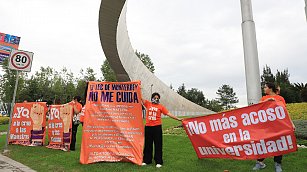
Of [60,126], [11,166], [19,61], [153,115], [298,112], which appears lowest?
[11,166]

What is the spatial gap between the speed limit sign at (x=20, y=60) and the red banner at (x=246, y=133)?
5317mm

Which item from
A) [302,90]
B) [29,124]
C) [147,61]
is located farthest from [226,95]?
[29,124]

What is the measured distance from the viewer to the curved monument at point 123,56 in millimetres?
13427

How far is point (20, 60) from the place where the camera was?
768cm

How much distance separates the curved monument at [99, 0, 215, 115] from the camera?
1343 centimetres

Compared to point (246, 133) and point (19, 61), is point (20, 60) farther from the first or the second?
point (246, 133)

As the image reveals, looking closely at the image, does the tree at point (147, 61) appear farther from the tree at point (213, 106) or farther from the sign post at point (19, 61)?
the sign post at point (19, 61)


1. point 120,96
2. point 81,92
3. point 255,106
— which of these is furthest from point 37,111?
point 81,92

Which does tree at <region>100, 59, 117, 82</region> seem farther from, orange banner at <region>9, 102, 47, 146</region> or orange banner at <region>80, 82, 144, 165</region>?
orange banner at <region>80, 82, 144, 165</region>

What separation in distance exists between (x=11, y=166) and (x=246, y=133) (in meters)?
4.92

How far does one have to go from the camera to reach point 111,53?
64.2ft

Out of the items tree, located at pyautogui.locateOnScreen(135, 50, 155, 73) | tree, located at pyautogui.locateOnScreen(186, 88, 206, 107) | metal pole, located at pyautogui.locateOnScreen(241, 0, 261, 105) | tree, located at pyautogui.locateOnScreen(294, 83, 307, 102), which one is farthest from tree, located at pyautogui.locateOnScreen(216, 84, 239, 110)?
metal pole, located at pyautogui.locateOnScreen(241, 0, 261, 105)

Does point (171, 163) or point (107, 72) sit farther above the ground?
point (107, 72)

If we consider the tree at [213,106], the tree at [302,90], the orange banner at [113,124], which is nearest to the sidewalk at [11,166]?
the orange banner at [113,124]
